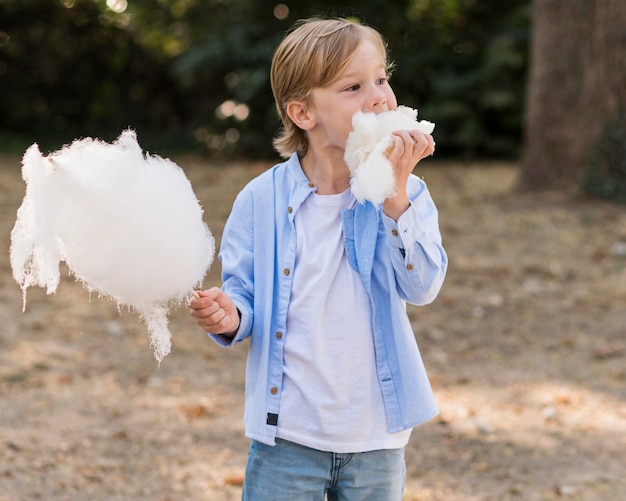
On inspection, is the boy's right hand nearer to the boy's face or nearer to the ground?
the boy's face

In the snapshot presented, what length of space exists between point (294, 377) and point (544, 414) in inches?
93.5

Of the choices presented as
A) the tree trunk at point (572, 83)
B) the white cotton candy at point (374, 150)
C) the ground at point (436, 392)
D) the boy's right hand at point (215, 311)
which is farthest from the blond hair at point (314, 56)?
the tree trunk at point (572, 83)

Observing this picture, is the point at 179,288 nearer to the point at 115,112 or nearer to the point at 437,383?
the point at 437,383

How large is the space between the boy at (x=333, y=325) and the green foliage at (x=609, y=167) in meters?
6.86

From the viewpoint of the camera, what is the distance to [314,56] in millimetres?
2148

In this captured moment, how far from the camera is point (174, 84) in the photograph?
1658 cm

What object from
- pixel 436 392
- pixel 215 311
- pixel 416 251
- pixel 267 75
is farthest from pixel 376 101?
pixel 267 75

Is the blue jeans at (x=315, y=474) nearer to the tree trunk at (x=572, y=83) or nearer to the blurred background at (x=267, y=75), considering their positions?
the blurred background at (x=267, y=75)

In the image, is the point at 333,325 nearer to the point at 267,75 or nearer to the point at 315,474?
the point at 315,474

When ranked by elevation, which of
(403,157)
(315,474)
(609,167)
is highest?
(609,167)

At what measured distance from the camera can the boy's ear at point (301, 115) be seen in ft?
7.34

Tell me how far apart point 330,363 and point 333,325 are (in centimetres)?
9

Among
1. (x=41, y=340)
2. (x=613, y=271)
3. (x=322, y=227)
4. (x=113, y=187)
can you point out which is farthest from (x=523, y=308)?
(x=113, y=187)

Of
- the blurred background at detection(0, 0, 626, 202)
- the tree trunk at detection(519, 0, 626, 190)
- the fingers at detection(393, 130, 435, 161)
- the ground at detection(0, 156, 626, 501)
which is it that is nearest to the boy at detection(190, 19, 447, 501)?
the fingers at detection(393, 130, 435, 161)
